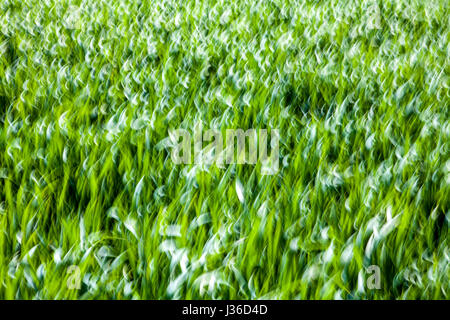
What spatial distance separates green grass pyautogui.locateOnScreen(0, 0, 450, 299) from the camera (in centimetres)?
144

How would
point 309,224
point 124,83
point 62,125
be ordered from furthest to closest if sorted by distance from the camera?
point 124,83, point 62,125, point 309,224

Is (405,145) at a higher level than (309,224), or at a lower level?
higher

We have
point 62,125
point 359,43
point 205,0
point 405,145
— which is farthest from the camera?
point 205,0

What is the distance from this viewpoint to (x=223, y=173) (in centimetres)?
193

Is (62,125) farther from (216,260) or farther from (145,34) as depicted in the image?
(145,34)

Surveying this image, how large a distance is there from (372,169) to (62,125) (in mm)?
1233

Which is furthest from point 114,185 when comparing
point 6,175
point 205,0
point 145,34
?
point 205,0

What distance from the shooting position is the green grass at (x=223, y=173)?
4.73 ft

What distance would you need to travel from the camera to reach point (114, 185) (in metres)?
1.89

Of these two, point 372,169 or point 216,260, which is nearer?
point 216,260

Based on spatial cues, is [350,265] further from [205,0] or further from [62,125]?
[205,0]

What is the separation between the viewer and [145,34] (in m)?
3.98
